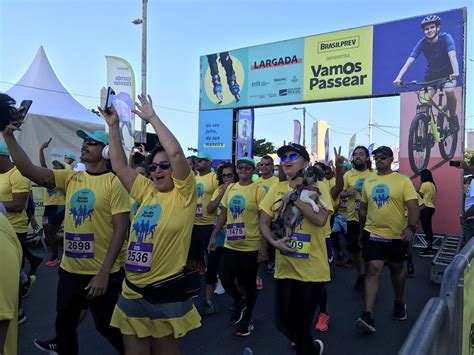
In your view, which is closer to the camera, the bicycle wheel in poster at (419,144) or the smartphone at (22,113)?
the smartphone at (22,113)

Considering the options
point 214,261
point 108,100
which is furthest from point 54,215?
point 108,100

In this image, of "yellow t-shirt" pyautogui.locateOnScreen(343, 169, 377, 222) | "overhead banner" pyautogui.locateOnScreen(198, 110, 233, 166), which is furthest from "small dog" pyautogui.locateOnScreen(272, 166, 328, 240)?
"overhead banner" pyautogui.locateOnScreen(198, 110, 233, 166)

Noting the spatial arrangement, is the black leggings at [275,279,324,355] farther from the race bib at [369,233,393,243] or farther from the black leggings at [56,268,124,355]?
the race bib at [369,233,393,243]

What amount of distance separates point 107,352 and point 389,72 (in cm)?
923

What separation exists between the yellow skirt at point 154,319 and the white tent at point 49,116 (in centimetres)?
992

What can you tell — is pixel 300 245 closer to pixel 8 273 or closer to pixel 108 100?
pixel 108 100

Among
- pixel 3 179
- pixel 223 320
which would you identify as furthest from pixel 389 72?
pixel 3 179

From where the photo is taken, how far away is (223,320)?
16.7 feet

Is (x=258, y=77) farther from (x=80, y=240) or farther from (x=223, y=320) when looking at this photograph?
(x=80, y=240)

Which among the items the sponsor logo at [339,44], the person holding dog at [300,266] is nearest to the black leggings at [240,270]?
the person holding dog at [300,266]

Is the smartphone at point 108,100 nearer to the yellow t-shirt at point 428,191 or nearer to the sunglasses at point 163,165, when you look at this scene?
the sunglasses at point 163,165

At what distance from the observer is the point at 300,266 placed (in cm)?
340

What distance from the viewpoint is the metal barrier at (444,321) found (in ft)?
5.02

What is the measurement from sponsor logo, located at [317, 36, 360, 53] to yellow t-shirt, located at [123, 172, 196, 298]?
9.69 metres
